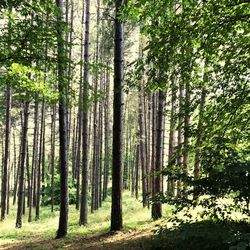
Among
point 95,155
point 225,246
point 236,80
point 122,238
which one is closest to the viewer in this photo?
point 225,246

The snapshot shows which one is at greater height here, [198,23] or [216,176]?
[198,23]

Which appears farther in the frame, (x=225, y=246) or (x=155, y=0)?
(x=155, y=0)

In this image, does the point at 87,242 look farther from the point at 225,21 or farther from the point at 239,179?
the point at 225,21

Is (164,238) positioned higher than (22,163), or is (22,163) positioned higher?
(22,163)

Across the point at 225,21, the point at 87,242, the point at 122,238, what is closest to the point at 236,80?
the point at 225,21

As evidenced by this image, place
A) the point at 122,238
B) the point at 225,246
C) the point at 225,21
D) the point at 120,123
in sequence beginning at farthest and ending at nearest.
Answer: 1. the point at 120,123
2. the point at 122,238
3. the point at 225,21
4. the point at 225,246

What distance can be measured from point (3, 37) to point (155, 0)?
10.8 feet

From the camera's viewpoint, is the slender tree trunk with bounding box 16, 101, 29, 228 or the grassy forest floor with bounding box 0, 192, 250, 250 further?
the slender tree trunk with bounding box 16, 101, 29, 228

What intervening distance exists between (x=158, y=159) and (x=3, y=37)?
628 cm

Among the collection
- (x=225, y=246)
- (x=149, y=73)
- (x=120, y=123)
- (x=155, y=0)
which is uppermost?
(x=155, y=0)

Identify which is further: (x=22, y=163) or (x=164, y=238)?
(x=22, y=163)

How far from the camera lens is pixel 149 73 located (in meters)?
7.52

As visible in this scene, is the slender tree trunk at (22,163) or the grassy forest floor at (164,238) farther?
the slender tree trunk at (22,163)

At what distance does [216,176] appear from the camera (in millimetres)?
5496
